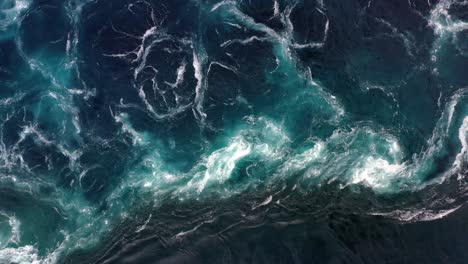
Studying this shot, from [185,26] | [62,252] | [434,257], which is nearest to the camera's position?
[434,257]

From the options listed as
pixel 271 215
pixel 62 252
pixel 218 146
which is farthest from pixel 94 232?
pixel 271 215

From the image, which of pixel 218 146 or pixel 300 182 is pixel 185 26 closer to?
pixel 218 146

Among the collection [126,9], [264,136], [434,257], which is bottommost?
[434,257]

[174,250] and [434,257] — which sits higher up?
[174,250]

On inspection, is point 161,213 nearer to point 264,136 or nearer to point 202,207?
point 202,207

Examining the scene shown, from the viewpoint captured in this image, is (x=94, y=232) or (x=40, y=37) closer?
(x=94, y=232)

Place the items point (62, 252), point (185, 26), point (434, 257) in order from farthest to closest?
point (185, 26)
point (62, 252)
point (434, 257)

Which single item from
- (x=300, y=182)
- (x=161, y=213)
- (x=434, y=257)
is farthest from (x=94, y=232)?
(x=434, y=257)
